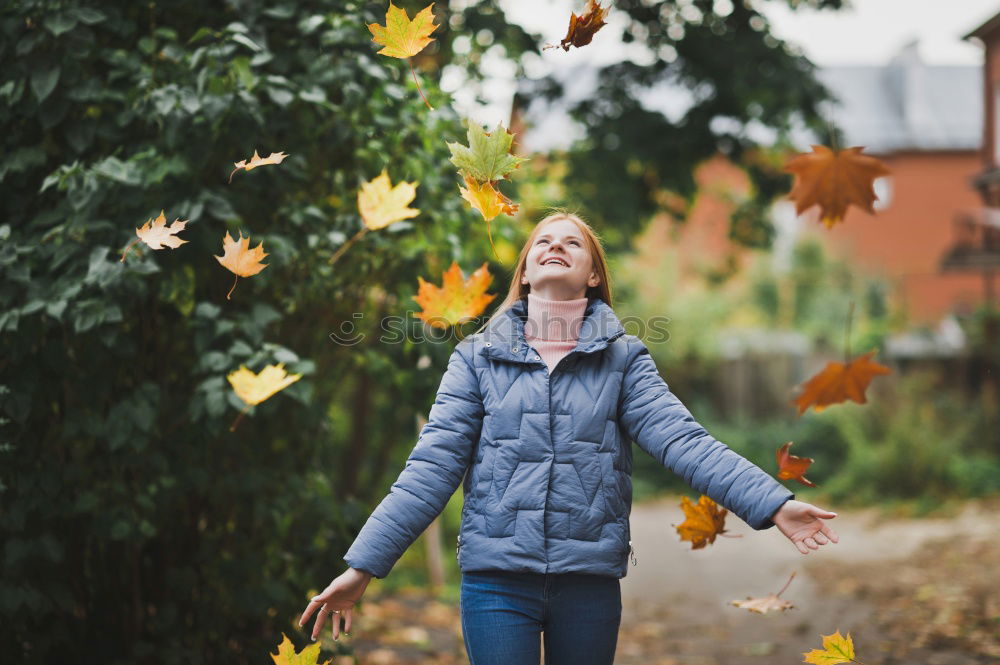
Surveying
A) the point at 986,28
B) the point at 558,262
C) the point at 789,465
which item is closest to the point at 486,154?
the point at 558,262

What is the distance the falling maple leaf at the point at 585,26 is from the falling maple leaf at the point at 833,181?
22.7 inches

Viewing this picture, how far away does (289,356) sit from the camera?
255cm

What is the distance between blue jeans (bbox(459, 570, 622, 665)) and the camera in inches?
76.6

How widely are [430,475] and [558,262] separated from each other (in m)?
0.58

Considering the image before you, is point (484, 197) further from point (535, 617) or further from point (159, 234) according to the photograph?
point (535, 617)

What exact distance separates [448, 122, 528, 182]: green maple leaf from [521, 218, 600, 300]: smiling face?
19cm

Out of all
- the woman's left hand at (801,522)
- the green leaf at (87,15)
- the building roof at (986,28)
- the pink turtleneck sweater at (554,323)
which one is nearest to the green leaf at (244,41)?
the green leaf at (87,15)

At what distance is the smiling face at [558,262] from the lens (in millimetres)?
2131

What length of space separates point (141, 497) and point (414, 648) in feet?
7.81

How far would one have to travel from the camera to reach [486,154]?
223 cm

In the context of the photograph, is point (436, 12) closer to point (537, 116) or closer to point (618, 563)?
point (537, 116)

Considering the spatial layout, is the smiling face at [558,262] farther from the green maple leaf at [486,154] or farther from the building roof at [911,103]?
the building roof at [911,103]

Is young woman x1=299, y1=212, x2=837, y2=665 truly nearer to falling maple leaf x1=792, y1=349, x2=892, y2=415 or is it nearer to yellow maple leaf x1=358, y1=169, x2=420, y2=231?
falling maple leaf x1=792, y1=349, x2=892, y2=415

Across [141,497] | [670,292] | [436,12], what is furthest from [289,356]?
[670,292]
